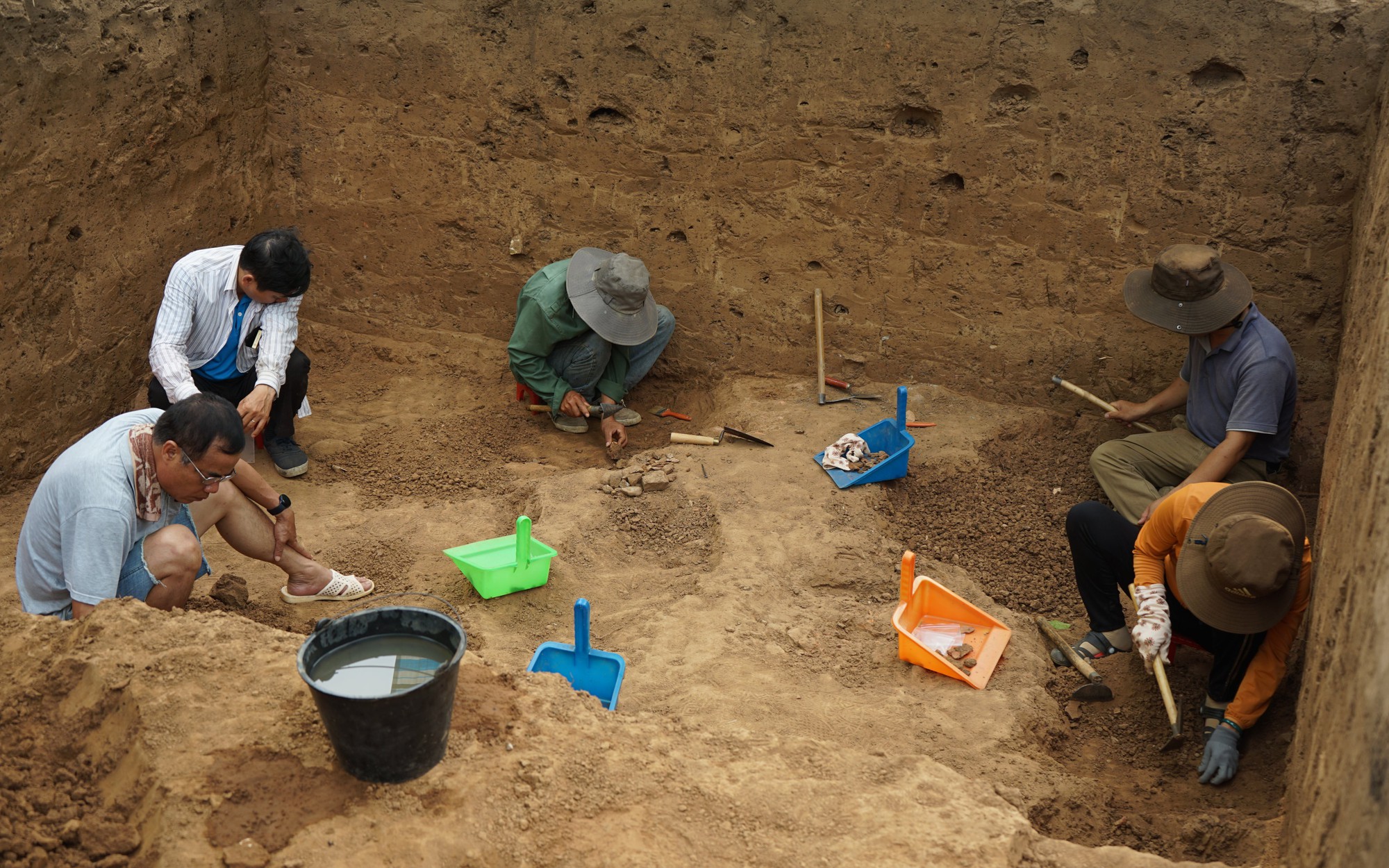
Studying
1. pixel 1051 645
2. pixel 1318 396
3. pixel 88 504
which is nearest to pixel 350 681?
pixel 88 504

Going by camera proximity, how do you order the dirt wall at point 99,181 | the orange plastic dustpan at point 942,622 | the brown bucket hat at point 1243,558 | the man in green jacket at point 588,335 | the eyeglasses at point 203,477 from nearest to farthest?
the brown bucket hat at point 1243,558 < the eyeglasses at point 203,477 < the orange plastic dustpan at point 942,622 < the dirt wall at point 99,181 < the man in green jacket at point 588,335

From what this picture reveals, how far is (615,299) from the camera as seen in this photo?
5.61 m

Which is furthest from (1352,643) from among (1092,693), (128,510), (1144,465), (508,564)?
(128,510)

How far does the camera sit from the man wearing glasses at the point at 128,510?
3.41 meters

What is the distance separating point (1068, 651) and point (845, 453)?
4.82ft

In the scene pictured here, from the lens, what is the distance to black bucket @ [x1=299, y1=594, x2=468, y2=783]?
262cm

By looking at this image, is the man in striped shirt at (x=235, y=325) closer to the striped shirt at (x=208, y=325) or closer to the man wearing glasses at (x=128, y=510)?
the striped shirt at (x=208, y=325)

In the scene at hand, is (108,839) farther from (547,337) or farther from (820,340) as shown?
(820,340)

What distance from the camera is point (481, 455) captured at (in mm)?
5754

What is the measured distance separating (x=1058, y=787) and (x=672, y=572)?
1807 mm

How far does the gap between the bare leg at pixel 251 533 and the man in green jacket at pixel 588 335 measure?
1684mm

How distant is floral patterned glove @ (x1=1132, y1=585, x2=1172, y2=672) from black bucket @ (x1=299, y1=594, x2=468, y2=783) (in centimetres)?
228

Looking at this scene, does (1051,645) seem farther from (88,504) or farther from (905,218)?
(88,504)

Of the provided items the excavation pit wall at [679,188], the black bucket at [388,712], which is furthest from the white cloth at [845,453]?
the black bucket at [388,712]
